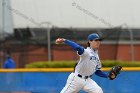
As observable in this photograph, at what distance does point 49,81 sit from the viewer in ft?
38.0

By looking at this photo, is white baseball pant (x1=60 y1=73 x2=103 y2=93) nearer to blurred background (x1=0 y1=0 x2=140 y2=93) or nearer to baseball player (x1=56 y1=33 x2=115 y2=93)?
baseball player (x1=56 y1=33 x2=115 y2=93)

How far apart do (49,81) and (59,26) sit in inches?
213

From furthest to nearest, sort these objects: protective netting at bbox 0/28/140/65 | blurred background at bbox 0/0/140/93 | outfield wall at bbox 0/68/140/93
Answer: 1. protective netting at bbox 0/28/140/65
2. blurred background at bbox 0/0/140/93
3. outfield wall at bbox 0/68/140/93

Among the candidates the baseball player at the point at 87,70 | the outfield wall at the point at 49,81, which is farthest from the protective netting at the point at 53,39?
the baseball player at the point at 87,70

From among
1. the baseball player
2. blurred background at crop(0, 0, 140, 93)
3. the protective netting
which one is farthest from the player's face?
the protective netting

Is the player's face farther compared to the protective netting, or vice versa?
the protective netting

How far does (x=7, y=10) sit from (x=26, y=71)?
5.08 m

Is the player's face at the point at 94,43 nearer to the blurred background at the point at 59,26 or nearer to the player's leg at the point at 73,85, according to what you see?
the player's leg at the point at 73,85

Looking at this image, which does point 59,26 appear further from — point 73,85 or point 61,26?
point 73,85

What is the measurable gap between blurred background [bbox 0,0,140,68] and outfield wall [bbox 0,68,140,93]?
15.0 ft

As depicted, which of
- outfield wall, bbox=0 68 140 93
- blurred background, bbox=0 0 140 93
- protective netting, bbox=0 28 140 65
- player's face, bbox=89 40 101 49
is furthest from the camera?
protective netting, bbox=0 28 140 65

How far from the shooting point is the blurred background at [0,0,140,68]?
53.6 feet

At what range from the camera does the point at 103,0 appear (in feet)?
54.3

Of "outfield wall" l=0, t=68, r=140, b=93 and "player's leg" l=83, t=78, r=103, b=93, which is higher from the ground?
"player's leg" l=83, t=78, r=103, b=93
